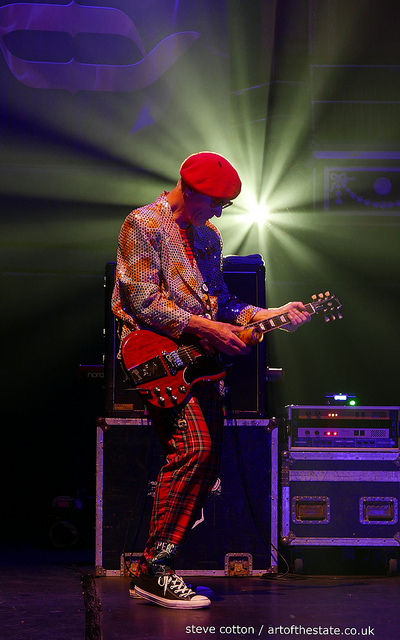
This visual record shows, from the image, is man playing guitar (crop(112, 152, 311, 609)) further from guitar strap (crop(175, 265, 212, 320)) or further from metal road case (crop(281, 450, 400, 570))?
metal road case (crop(281, 450, 400, 570))

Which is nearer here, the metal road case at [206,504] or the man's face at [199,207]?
the man's face at [199,207]

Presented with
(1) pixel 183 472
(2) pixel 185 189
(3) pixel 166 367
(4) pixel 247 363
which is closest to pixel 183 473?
(1) pixel 183 472

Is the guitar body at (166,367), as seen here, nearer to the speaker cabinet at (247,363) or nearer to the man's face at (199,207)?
the man's face at (199,207)

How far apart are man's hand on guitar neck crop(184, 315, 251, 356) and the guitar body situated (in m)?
0.08

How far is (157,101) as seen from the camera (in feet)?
20.1

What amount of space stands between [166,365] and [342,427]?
1.41 meters

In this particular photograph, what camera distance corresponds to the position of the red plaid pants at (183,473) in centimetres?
277

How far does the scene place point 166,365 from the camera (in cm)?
282

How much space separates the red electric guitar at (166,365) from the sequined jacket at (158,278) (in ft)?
0.20

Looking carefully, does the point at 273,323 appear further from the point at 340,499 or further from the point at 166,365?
the point at 340,499

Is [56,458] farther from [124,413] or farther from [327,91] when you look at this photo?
[327,91]

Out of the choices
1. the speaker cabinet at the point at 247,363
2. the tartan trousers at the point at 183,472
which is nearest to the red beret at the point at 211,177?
the tartan trousers at the point at 183,472

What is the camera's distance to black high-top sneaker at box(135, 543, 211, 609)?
2715 millimetres

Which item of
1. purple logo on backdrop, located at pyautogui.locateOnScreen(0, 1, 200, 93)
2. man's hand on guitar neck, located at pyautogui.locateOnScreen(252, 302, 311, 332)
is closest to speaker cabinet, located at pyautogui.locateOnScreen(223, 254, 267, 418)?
man's hand on guitar neck, located at pyautogui.locateOnScreen(252, 302, 311, 332)
